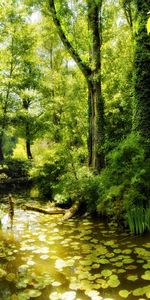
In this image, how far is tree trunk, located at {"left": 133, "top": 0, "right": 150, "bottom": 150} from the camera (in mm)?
10531

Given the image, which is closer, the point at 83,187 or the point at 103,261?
the point at 103,261

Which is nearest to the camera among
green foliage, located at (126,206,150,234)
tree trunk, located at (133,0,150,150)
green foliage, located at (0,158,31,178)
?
green foliage, located at (126,206,150,234)

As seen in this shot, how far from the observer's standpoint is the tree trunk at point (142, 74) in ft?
34.6

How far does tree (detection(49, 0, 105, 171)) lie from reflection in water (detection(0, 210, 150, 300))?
4.86m

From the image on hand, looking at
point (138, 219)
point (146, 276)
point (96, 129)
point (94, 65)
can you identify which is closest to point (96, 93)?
point (94, 65)

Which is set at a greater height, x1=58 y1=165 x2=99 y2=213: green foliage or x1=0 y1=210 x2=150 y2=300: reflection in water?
x1=58 y1=165 x2=99 y2=213: green foliage

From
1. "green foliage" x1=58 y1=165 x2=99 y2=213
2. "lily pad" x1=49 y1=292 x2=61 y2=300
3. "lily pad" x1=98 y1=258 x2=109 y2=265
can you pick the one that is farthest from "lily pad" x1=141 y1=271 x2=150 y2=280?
"green foliage" x1=58 y1=165 x2=99 y2=213

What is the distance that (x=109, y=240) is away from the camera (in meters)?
7.14

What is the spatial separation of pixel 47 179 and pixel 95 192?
18.3ft

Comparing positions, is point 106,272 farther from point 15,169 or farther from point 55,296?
point 15,169

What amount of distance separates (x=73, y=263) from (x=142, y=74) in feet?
22.7

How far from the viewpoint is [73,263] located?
227 inches

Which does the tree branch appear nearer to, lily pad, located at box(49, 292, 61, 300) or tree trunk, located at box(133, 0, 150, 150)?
tree trunk, located at box(133, 0, 150, 150)

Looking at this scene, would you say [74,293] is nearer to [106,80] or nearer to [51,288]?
[51,288]
